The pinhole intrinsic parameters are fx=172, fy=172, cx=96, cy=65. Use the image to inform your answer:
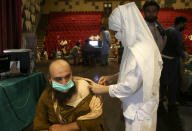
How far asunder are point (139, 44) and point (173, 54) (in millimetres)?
1851

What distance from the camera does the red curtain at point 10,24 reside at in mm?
3412

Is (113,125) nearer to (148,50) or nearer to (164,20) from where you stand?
(148,50)

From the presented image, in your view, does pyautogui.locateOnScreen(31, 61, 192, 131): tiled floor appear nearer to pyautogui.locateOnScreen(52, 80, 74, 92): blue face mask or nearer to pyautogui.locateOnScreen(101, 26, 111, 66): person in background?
pyautogui.locateOnScreen(52, 80, 74, 92): blue face mask

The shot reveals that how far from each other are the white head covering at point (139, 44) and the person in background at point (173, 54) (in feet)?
5.36

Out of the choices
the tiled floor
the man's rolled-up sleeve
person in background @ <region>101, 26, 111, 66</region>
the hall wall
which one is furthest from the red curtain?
the hall wall

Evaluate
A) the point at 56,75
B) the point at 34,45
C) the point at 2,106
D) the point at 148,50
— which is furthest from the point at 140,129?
the point at 34,45

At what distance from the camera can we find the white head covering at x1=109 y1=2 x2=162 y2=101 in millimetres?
1055

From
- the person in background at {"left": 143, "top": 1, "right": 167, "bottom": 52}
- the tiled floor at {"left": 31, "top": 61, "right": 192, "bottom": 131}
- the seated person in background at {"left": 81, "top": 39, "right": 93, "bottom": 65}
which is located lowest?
the tiled floor at {"left": 31, "top": 61, "right": 192, "bottom": 131}

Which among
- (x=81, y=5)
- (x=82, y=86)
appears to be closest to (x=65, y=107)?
(x=82, y=86)

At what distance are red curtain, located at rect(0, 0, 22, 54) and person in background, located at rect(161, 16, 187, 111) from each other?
3.04 metres

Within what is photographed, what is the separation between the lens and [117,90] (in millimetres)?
1134

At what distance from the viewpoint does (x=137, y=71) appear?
1.07m

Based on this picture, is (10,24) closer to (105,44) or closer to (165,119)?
(165,119)

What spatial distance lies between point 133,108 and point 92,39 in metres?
7.88
